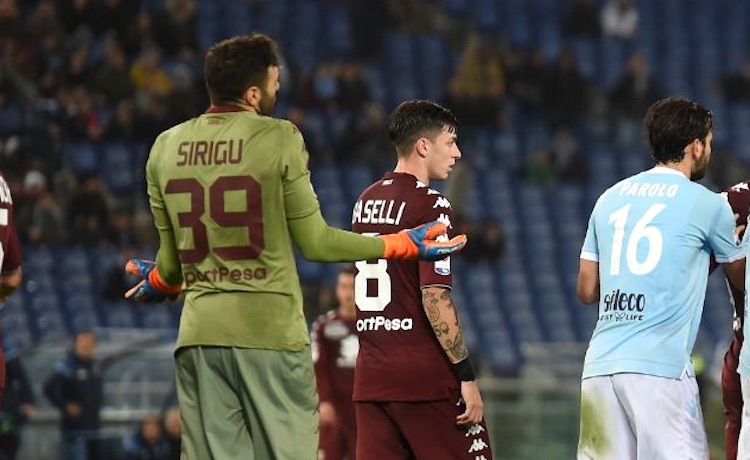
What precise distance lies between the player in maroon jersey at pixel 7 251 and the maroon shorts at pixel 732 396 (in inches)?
133

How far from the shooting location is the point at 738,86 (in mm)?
24000

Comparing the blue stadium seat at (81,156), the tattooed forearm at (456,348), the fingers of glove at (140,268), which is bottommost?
the tattooed forearm at (456,348)

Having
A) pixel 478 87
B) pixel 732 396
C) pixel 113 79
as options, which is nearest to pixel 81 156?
pixel 113 79

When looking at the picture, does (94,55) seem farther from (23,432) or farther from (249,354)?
(249,354)

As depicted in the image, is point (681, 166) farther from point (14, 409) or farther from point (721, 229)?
point (14, 409)

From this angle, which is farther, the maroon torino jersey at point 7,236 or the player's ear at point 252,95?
the maroon torino jersey at point 7,236

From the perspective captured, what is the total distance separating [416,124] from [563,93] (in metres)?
15.7

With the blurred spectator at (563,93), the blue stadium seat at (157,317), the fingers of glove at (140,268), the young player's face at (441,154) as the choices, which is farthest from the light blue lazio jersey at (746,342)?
the blurred spectator at (563,93)

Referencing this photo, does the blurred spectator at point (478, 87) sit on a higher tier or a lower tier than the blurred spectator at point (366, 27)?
lower

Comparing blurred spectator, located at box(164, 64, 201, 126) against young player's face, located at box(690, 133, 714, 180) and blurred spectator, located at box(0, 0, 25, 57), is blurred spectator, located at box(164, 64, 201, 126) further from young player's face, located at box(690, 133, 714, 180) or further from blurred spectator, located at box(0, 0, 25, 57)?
young player's face, located at box(690, 133, 714, 180)

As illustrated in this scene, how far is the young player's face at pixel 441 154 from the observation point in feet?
24.3

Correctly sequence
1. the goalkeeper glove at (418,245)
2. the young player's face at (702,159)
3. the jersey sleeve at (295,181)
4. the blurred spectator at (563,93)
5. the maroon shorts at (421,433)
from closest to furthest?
the jersey sleeve at (295,181)
the goalkeeper glove at (418,245)
the young player's face at (702,159)
the maroon shorts at (421,433)
the blurred spectator at (563,93)

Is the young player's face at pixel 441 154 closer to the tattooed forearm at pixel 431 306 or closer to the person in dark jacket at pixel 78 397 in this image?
the tattooed forearm at pixel 431 306

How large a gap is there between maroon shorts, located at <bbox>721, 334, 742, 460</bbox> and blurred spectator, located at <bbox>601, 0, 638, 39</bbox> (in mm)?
17395
